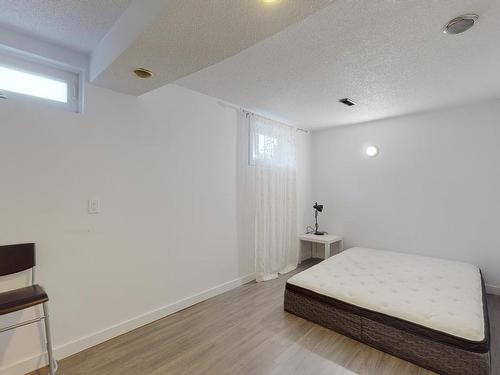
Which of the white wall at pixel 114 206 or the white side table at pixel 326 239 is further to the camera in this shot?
the white side table at pixel 326 239

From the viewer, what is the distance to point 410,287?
7.96ft

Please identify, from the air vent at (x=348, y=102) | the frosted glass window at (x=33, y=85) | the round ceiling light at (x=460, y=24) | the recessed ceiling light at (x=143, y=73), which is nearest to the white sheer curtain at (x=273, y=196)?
the air vent at (x=348, y=102)

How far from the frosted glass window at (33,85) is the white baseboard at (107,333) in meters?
1.93

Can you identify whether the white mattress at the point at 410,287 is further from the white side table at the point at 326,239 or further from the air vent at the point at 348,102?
the air vent at the point at 348,102

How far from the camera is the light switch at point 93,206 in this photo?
2.07m

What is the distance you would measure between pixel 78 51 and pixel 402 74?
280cm

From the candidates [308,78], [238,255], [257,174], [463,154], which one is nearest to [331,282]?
[238,255]

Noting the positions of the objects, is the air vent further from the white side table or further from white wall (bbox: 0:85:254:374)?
the white side table

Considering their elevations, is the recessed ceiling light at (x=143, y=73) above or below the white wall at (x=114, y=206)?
above

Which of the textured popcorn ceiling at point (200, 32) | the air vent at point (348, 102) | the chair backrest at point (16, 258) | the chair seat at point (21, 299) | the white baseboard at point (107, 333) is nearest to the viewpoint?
the textured popcorn ceiling at point (200, 32)

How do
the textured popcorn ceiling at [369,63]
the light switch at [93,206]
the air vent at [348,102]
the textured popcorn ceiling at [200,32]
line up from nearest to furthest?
the textured popcorn ceiling at [200,32] < the textured popcorn ceiling at [369,63] < the light switch at [93,206] < the air vent at [348,102]

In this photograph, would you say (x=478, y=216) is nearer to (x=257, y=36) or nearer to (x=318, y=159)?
(x=318, y=159)

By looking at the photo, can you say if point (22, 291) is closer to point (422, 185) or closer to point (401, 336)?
point (401, 336)

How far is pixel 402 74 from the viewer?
2311 millimetres
